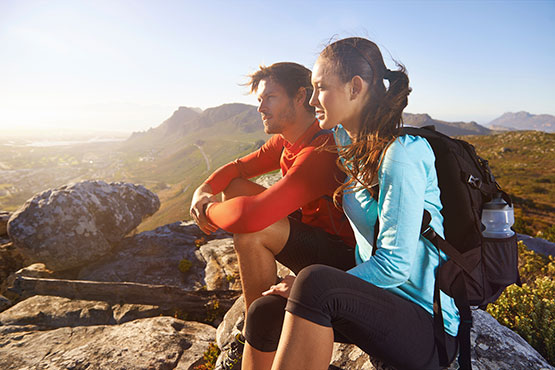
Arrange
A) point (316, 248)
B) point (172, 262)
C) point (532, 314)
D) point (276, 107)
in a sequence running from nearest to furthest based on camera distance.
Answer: point (316, 248)
point (276, 107)
point (532, 314)
point (172, 262)

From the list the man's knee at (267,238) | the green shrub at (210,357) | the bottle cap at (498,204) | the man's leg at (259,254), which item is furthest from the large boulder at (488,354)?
the green shrub at (210,357)

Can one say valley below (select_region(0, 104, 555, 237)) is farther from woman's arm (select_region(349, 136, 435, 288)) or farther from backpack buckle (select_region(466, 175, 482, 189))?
woman's arm (select_region(349, 136, 435, 288))

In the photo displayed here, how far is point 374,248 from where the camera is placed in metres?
2.25

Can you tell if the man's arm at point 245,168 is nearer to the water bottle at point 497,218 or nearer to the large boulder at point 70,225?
the water bottle at point 497,218

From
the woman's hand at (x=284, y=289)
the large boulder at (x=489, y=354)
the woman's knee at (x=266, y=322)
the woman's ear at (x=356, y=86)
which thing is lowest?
the large boulder at (x=489, y=354)

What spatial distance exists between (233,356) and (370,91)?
3.48 metres

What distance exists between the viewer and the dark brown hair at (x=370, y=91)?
216cm

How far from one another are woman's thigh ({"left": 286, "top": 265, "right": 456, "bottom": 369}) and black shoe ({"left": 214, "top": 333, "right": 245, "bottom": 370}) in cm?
220

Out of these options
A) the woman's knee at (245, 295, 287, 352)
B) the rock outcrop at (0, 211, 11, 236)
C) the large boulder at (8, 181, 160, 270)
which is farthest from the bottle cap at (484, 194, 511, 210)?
the rock outcrop at (0, 211, 11, 236)

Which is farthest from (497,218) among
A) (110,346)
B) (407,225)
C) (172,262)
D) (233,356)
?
(172,262)

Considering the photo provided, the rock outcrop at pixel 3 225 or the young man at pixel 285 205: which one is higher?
the young man at pixel 285 205

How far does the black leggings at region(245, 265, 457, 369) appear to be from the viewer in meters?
1.87

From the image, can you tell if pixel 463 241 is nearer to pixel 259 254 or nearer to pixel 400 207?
pixel 400 207

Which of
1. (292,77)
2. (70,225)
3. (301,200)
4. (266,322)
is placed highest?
(292,77)
